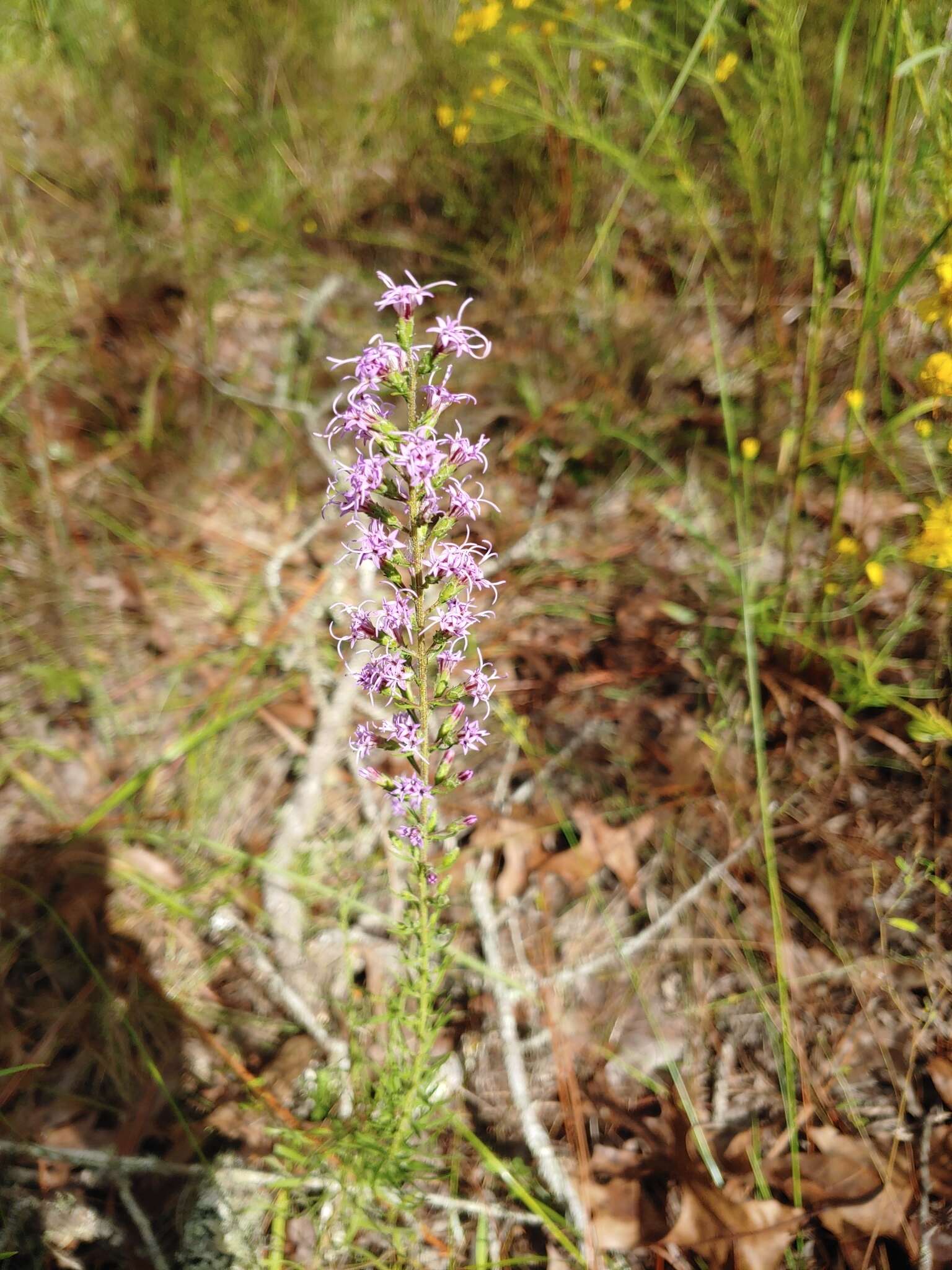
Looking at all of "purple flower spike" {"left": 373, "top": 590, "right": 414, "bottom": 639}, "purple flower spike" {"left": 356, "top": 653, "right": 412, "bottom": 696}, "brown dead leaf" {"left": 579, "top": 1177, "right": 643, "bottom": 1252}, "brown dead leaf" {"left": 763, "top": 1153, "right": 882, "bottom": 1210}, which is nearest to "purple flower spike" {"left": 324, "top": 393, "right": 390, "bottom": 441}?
"purple flower spike" {"left": 373, "top": 590, "right": 414, "bottom": 639}

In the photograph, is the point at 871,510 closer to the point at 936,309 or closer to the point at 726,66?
the point at 936,309

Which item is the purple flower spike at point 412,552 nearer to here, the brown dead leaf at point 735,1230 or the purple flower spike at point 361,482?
the purple flower spike at point 361,482

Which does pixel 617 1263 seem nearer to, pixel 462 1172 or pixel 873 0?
pixel 462 1172

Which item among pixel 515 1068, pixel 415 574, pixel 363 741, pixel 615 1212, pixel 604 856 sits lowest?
pixel 615 1212

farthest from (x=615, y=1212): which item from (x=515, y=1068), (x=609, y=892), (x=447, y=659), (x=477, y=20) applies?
(x=477, y=20)

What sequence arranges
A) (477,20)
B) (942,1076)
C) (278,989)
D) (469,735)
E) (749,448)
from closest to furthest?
(469,735) → (942,1076) → (278,989) → (749,448) → (477,20)

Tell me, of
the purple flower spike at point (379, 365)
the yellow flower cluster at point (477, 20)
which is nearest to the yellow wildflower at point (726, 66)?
the yellow flower cluster at point (477, 20)

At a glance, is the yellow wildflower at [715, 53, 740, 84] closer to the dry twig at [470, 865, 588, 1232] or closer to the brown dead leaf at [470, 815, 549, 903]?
the brown dead leaf at [470, 815, 549, 903]
